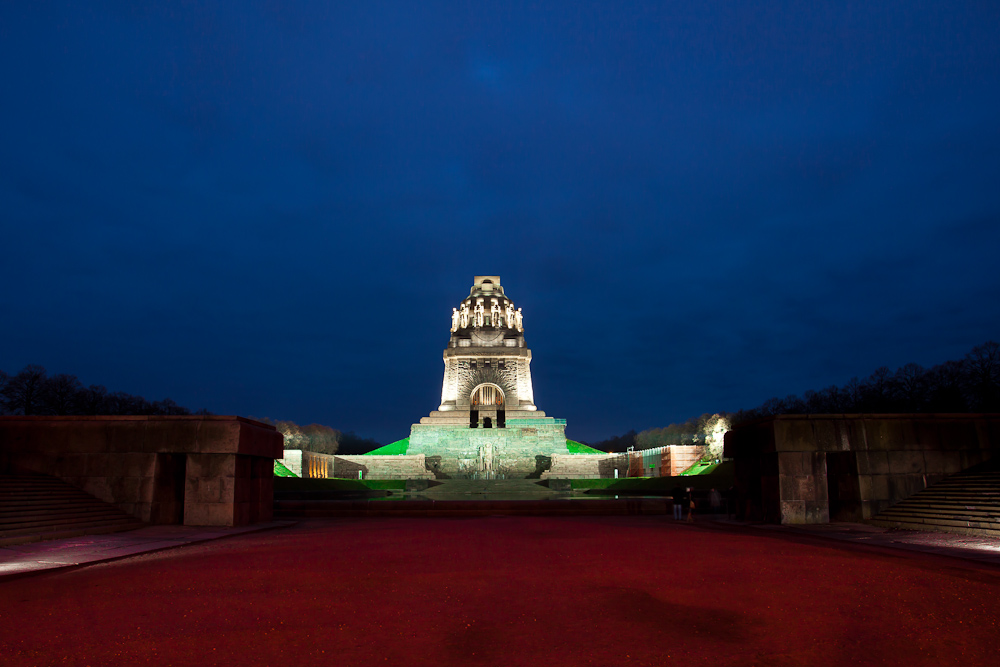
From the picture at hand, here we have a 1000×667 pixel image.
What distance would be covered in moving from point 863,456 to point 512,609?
49.1ft

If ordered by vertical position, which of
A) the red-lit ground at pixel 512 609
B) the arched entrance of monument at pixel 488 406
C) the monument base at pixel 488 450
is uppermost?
the arched entrance of monument at pixel 488 406

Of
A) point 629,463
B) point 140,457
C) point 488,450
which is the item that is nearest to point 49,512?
point 140,457

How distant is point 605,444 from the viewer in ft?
403

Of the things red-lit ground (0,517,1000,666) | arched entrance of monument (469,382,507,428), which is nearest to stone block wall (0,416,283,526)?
red-lit ground (0,517,1000,666)

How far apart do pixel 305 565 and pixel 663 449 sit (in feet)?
133

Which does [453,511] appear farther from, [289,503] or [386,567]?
[386,567]

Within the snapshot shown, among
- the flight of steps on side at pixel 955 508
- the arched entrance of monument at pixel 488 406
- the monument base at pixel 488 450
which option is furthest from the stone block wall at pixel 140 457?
the arched entrance of monument at pixel 488 406

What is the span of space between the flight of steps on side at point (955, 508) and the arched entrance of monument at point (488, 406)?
155 ft

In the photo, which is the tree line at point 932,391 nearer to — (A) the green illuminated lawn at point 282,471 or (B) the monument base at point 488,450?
(B) the monument base at point 488,450

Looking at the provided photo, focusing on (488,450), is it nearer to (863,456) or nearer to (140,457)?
(140,457)

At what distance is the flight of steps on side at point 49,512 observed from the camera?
13.6m

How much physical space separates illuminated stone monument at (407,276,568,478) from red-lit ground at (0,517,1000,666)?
39.4 m

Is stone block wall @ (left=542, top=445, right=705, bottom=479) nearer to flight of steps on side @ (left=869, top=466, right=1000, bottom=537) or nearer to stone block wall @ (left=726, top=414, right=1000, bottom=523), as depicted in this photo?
stone block wall @ (left=726, top=414, right=1000, bottom=523)

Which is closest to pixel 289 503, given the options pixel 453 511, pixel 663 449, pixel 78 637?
pixel 453 511
